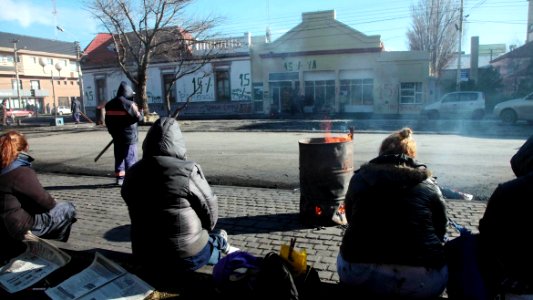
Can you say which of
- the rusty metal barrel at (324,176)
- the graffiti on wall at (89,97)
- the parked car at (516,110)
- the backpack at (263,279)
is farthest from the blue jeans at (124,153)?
the graffiti on wall at (89,97)

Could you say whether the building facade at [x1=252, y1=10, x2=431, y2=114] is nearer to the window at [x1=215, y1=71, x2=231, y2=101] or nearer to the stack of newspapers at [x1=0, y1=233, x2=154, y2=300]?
the window at [x1=215, y1=71, x2=231, y2=101]

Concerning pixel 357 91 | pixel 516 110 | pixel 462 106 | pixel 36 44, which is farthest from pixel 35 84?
pixel 516 110

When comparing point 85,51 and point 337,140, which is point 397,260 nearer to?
point 337,140

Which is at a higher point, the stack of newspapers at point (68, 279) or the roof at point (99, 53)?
the roof at point (99, 53)

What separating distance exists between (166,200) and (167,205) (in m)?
0.04

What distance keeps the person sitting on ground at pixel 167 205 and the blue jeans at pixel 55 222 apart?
1018 millimetres

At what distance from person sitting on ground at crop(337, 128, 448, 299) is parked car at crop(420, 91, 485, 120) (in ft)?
65.7

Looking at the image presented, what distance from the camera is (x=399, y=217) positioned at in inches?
94.7

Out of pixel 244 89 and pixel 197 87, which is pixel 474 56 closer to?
pixel 244 89

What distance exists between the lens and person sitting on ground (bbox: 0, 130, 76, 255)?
127 inches

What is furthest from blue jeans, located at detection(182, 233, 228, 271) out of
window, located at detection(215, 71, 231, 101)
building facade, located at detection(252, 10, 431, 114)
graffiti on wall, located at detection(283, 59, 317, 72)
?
window, located at detection(215, 71, 231, 101)

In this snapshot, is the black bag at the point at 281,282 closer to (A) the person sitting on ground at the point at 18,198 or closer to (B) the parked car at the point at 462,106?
(A) the person sitting on ground at the point at 18,198

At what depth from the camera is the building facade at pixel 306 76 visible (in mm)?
28016

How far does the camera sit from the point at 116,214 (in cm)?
567
